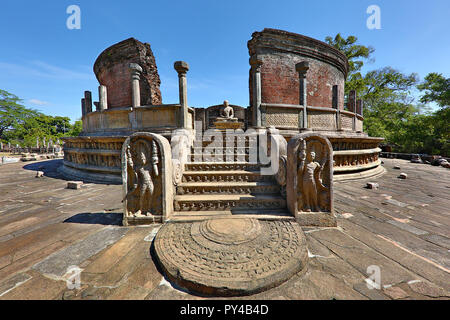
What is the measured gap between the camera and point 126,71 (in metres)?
10.2

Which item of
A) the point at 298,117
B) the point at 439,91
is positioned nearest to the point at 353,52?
the point at 439,91

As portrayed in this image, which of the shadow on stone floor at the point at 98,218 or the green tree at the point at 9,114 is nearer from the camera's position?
the shadow on stone floor at the point at 98,218

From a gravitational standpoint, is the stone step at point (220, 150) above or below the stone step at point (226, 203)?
above

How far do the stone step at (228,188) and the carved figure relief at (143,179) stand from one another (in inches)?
26.5

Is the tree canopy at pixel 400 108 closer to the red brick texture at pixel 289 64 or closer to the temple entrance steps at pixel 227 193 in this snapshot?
the red brick texture at pixel 289 64

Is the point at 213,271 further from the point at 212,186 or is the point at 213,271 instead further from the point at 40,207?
the point at 40,207

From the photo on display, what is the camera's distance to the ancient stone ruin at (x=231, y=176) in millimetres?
1949

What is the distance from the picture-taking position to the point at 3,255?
2162 mm

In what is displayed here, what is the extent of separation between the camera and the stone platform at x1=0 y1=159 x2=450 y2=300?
1623 mm

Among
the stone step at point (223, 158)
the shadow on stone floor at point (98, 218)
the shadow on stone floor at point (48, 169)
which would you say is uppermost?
the stone step at point (223, 158)

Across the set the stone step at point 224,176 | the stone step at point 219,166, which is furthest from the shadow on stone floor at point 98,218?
the stone step at point 219,166

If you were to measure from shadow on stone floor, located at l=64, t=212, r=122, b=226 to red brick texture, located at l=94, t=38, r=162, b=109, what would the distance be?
26.7 feet

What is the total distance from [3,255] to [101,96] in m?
8.88
